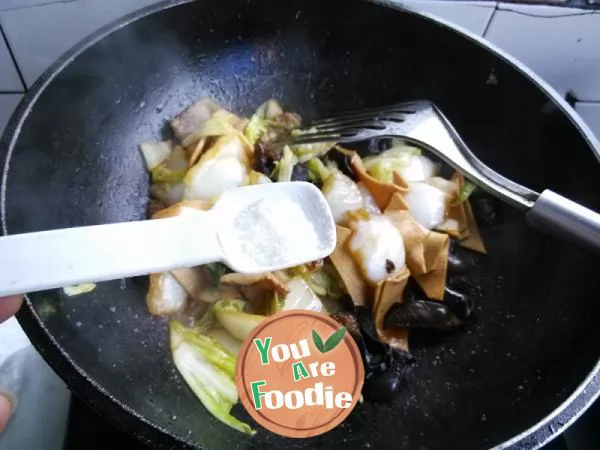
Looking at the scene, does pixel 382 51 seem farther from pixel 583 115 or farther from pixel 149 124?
pixel 583 115

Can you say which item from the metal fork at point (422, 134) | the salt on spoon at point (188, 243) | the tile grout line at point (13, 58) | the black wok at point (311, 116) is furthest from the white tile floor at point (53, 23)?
the salt on spoon at point (188, 243)

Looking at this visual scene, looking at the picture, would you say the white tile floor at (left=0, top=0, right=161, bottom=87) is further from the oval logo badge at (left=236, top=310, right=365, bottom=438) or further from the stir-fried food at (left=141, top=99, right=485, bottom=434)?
the oval logo badge at (left=236, top=310, right=365, bottom=438)

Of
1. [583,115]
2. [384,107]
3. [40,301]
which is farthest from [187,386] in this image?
[583,115]

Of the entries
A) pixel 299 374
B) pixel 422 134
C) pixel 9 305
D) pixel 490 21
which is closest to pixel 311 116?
pixel 422 134

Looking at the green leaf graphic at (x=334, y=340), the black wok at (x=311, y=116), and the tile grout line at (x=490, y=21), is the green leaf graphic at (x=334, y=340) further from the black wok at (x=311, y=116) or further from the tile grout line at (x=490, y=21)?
the tile grout line at (x=490, y=21)

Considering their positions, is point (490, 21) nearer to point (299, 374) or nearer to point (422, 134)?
point (422, 134)

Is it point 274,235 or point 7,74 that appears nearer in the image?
point 274,235
